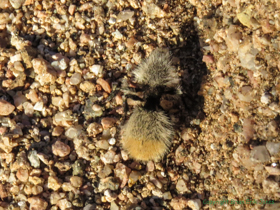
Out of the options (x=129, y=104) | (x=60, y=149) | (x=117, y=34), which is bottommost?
(x=60, y=149)

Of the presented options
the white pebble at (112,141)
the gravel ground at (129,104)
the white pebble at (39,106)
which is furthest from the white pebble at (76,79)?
the white pebble at (112,141)

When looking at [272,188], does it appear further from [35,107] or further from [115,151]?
[35,107]

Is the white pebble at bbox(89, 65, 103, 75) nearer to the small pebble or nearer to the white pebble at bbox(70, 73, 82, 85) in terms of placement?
the white pebble at bbox(70, 73, 82, 85)

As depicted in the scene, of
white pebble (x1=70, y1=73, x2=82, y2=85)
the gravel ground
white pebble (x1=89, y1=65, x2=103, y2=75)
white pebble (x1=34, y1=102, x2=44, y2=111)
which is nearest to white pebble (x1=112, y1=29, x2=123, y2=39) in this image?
the gravel ground

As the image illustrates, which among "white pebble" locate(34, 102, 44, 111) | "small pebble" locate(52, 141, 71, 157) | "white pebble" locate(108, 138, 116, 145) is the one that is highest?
"white pebble" locate(108, 138, 116, 145)

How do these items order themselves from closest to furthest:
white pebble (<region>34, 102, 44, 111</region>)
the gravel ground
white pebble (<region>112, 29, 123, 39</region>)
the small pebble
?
1. the gravel ground
2. the small pebble
3. white pebble (<region>34, 102, 44, 111</region>)
4. white pebble (<region>112, 29, 123, 39</region>)

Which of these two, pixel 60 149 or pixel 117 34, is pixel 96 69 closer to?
pixel 117 34

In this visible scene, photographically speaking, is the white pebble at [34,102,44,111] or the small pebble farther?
the white pebble at [34,102,44,111]

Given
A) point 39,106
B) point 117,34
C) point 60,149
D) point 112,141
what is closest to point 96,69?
point 117,34

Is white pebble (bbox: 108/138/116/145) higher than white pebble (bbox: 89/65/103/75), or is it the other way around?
white pebble (bbox: 89/65/103/75)
